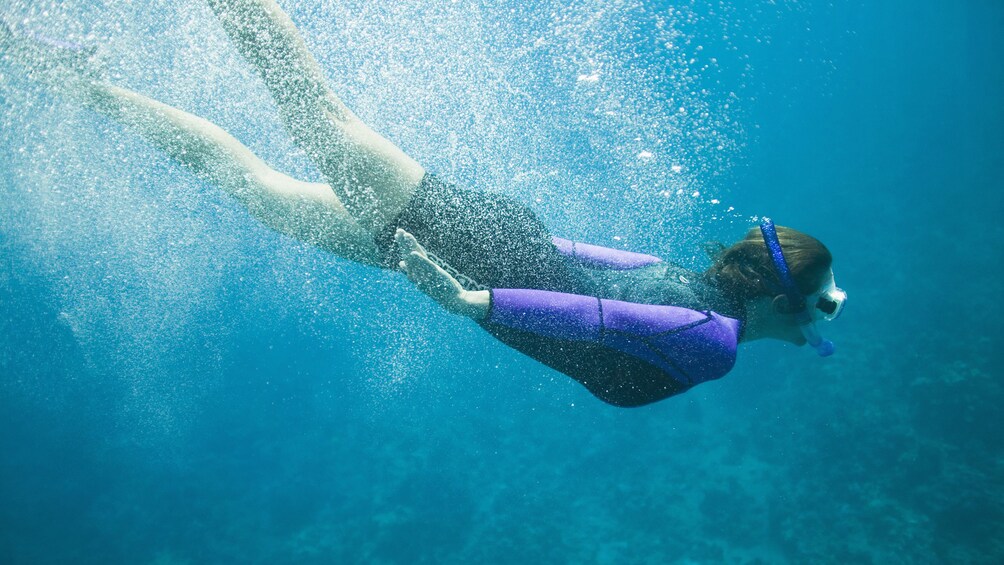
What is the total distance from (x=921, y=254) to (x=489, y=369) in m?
21.0

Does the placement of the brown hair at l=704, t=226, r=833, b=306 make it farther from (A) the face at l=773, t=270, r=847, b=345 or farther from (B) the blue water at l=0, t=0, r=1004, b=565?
(B) the blue water at l=0, t=0, r=1004, b=565

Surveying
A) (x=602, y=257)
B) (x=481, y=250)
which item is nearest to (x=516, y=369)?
(x=602, y=257)

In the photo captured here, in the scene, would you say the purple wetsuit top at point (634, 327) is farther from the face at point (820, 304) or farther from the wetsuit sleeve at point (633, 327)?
the face at point (820, 304)

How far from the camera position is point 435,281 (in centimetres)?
163

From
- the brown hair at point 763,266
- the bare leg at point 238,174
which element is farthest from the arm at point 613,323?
the bare leg at point 238,174

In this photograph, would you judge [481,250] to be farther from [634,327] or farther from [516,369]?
[516,369]

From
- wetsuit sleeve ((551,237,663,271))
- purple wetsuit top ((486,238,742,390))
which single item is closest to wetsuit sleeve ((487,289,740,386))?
purple wetsuit top ((486,238,742,390))

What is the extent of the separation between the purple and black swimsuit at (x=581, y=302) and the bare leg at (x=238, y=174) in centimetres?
33

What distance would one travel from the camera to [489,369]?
28828 mm

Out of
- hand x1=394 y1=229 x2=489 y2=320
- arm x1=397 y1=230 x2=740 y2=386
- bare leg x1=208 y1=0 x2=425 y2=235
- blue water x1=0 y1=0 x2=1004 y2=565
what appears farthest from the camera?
blue water x1=0 y1=0 x2=1004 y2=565

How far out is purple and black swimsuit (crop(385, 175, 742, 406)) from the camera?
1.83 meters

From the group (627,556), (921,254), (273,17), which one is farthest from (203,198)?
(921,254)

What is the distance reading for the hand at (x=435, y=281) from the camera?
1566 mm

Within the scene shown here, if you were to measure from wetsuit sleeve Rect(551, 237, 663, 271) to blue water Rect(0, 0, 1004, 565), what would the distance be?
2.62m
